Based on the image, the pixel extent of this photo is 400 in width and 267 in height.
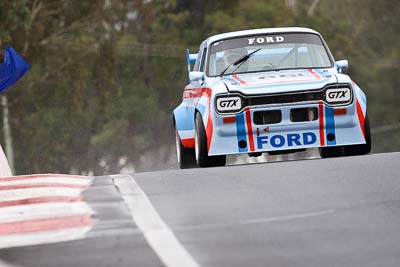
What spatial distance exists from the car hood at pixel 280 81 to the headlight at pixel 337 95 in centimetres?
9

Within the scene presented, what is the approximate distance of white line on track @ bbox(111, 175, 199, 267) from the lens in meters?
6.99

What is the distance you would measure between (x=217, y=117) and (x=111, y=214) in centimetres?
548

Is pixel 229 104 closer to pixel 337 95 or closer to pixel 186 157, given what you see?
pixel 337 95

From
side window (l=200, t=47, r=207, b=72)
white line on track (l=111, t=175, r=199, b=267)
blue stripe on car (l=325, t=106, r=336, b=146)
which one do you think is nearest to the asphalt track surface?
white line on track (l=111, t=175, r=199, b=267)

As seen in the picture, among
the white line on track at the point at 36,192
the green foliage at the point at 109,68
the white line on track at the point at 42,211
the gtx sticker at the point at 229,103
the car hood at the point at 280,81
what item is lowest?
the green foliage at the point at 109,68

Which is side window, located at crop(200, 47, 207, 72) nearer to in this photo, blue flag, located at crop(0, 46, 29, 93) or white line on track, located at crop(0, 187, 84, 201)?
blue flag, located at crop(0, 46, 29, 93)

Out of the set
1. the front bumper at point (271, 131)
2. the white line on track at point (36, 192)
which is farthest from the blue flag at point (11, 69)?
the white line on track at point (36, 192)

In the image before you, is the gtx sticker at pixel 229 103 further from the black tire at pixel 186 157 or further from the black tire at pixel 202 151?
the black tire at pixel 186 157

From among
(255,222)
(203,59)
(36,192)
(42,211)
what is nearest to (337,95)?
(203,59)

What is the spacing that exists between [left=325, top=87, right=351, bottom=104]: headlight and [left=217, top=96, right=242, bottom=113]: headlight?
0.91m

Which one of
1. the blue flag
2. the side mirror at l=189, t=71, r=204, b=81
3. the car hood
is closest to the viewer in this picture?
the car hood

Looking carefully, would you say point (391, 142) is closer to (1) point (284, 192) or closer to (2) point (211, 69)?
(2) point (211, 69)

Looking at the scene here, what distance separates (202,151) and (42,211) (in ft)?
17.2

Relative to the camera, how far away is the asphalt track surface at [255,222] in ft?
23.2
